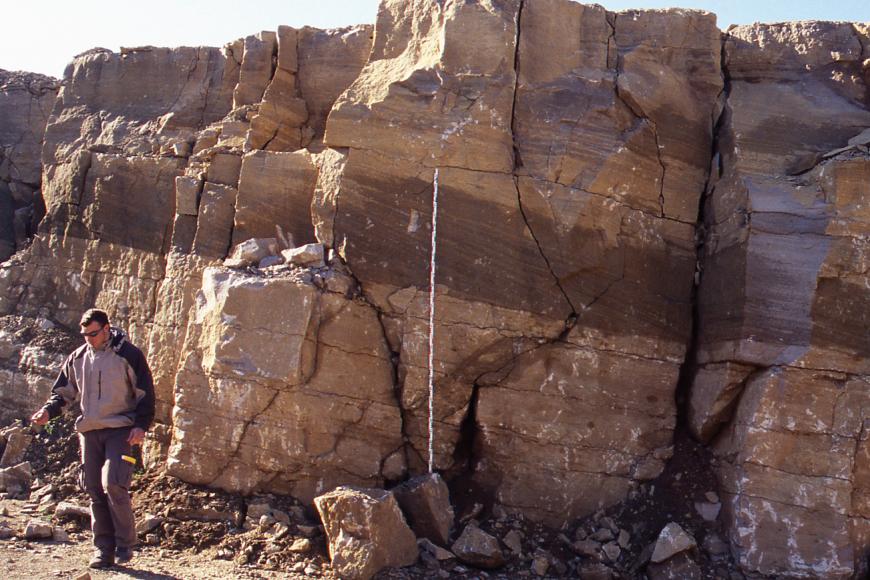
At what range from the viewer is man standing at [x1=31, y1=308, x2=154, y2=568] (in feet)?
14.8

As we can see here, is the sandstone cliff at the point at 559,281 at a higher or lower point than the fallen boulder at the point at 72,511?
higher

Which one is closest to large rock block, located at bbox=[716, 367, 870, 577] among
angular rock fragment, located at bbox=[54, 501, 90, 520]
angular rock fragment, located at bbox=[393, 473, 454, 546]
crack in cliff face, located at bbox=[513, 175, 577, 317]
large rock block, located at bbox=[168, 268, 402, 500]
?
crack in cliff face, located at bbox=[513, 175, 577, 317]

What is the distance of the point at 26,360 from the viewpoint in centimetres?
651

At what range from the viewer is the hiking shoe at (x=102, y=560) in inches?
176

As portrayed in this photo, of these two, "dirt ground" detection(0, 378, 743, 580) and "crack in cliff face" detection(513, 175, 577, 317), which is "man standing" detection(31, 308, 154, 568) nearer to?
"dirt ground" detection(0, 378, 743, 580)

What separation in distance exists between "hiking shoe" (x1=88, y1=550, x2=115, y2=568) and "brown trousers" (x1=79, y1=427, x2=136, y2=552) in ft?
0.09

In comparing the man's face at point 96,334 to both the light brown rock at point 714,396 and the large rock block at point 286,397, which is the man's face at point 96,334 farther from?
the light brown rock at point 714,396

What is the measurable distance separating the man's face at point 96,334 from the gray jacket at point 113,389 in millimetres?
36

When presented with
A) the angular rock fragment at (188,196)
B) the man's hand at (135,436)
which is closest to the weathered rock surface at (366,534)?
the man's hand at (135,436)

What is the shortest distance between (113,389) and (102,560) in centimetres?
91

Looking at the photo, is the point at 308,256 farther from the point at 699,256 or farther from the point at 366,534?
the point at 699,256

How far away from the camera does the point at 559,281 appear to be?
5.48 meters

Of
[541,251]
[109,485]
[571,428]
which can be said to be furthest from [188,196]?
[571,428]

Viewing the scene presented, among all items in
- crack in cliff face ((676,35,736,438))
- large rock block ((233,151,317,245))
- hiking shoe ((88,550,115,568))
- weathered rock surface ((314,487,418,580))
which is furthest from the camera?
large rock block ((233,151,317,245))
